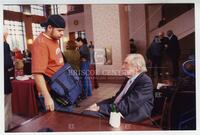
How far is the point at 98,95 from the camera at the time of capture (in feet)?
4.50

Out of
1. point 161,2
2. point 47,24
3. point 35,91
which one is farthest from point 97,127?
point 161,2

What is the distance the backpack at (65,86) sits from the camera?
4.50 ft

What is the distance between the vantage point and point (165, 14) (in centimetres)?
134

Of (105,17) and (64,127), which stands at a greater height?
(105,17)

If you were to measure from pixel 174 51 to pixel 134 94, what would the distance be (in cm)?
30

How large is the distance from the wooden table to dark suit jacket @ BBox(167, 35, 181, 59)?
15.0 inches

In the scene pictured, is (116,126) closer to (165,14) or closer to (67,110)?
(67,110)

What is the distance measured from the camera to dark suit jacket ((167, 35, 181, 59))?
4.41 feet

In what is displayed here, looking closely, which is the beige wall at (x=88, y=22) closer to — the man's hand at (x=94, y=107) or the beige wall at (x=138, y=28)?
the beige wall at (x=138, y=28)

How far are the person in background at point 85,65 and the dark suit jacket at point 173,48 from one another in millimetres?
419

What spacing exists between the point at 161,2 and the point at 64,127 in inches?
31.3

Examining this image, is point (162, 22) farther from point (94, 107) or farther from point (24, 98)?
point (24, 98)

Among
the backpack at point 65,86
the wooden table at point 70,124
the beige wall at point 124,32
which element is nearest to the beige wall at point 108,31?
the beige wall at point 124,32

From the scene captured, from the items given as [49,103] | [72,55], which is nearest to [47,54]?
[72,55]
